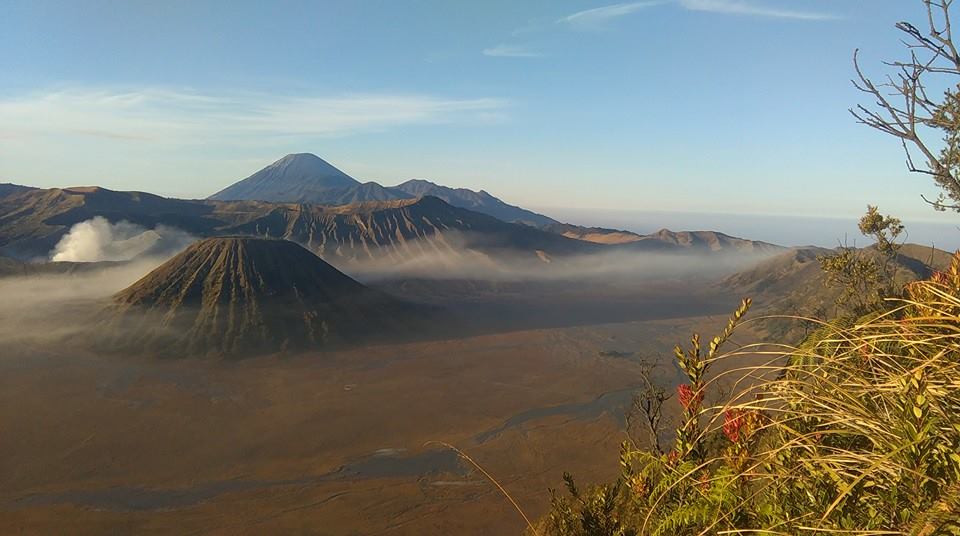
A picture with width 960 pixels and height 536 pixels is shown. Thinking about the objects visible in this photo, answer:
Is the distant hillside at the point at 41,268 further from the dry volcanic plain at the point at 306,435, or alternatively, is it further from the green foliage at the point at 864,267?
the green foliage at the point at 864,267

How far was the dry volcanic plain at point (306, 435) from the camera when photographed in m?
18.9

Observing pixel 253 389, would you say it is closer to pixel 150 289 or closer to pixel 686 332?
pixel 150 289

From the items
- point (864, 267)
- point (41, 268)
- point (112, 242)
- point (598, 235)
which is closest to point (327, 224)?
point (112, 242)

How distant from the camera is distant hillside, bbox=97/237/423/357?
42375 millimetres

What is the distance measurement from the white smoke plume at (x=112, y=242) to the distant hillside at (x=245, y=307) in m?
27.0

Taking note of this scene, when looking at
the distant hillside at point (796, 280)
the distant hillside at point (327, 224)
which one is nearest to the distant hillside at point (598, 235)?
the distant hillside at point (327, 224)

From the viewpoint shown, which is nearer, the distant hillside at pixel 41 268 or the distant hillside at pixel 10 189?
the distant hillside at pixel 41 268

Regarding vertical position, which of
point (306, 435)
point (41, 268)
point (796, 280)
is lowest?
point (306, 435)

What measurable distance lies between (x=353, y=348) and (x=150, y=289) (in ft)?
64.8

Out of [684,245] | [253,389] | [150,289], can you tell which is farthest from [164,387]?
[684,245]

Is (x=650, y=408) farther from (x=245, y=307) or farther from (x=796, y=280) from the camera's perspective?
(x=796, y=280)

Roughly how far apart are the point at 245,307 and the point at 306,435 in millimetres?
24237

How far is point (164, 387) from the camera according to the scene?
110ft

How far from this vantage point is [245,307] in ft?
155
